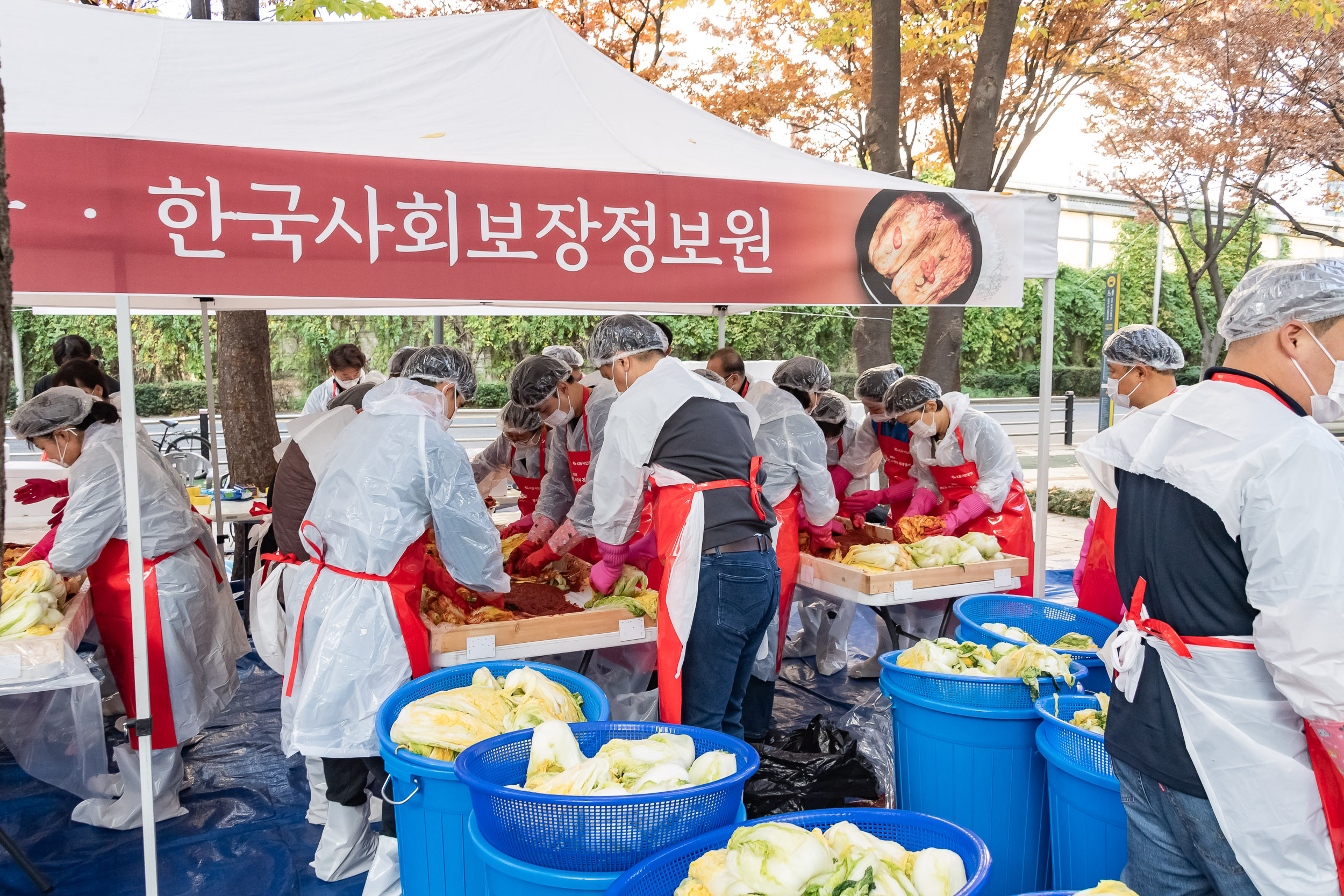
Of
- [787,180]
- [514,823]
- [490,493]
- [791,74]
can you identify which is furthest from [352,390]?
[791,74]

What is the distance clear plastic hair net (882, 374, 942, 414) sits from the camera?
4.71 m

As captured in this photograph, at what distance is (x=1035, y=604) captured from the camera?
374 cm

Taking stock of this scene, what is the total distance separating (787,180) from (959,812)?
2.22 m

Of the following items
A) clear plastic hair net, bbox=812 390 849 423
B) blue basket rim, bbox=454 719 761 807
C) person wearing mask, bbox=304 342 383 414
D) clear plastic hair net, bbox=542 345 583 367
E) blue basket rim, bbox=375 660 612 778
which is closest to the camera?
blue basket rim, bbox=454 719 761 807

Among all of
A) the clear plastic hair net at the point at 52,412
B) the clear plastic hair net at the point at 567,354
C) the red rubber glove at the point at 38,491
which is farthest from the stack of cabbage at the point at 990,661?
the red rubber glove at the point at 38,491

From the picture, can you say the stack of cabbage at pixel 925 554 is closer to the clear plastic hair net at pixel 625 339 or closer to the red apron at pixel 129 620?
the clear plastic hair net at pixel 625 339

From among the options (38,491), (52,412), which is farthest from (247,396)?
(52,412)

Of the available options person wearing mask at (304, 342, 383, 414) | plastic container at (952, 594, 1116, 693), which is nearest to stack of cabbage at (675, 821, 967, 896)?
plastic container at (952, 594, 1116, 693)

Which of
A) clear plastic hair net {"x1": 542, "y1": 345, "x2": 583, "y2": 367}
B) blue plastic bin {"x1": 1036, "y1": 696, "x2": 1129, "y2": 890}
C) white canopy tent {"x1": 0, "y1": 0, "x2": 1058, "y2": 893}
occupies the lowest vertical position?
blue plastic bin {"x1": 1036, "y1": 696, "x2": 1129, "y2": 890}

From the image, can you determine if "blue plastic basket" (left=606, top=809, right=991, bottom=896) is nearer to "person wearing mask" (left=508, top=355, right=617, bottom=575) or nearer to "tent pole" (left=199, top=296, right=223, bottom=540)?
"person wearing mask" (left=508, top=355, right=617, bottom=575)

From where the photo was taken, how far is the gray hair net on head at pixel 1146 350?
12.8 ft

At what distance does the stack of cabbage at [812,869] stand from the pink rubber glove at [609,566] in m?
1.86

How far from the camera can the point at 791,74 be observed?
31.5 ft

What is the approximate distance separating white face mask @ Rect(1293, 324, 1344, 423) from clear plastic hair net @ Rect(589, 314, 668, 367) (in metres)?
2.15
